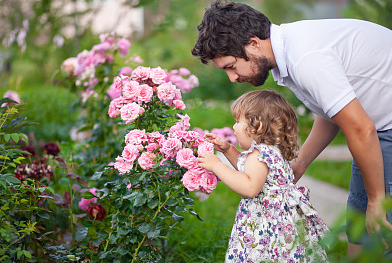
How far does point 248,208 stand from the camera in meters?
2.03

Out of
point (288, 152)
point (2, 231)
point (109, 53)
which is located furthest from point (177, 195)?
point (109, 53)

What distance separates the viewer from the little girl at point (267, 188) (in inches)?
76.0

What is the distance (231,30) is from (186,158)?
1.93 ft

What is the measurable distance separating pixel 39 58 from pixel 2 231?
7.44m

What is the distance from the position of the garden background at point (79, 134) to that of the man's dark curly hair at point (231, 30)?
78 cm

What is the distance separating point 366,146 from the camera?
1.76m

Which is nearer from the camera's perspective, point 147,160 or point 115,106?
point 147,160

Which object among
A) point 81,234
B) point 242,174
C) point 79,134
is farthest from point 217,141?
point 79,134

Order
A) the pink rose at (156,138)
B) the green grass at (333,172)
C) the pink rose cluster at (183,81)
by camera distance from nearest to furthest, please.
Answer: the pink rose at (156,138) < the pink rose cluster at (183,81) < the green grass at (333,172)

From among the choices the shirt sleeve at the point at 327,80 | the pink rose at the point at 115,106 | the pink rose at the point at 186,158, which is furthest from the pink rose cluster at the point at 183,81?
the shirt sleeve at the point at 327,80

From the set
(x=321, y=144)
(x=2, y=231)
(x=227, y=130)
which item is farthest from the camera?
(x=227, y=130)

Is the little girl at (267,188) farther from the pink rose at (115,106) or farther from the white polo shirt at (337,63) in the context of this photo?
the pink rose at (115,106)

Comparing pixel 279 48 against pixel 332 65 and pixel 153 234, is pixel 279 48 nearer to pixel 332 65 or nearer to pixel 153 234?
pixel 332 65

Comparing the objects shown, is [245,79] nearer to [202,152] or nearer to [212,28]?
[212,28]
